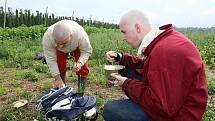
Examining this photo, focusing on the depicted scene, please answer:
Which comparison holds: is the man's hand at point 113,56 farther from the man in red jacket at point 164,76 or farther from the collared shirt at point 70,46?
the collared shirt at point 70,46

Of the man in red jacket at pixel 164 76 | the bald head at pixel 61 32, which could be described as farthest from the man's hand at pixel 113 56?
the bald head at pixel 61 32

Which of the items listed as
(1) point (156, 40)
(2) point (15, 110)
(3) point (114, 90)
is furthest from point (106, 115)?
(3) point (114, 90)

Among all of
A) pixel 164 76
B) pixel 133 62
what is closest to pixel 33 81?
pixel 133 62

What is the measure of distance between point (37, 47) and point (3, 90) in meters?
6.87

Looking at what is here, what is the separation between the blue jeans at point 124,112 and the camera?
Result: 11.4 feet

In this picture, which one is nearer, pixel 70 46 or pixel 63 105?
pixel 63 105

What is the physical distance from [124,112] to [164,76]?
2.50ft

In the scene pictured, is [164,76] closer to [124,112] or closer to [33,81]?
[124,112]

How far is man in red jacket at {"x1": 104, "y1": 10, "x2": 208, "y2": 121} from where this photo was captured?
3.01 m

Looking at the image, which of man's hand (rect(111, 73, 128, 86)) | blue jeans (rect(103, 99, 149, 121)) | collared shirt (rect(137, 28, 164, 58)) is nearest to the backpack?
blue jeans (rect(103, 99, 149, 121))

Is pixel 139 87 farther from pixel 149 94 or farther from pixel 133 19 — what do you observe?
pixel 133 19

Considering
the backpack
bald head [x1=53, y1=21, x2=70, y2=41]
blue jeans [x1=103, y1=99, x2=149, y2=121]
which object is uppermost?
bald head [x1=53, y1=21, x2=70, y2=41]

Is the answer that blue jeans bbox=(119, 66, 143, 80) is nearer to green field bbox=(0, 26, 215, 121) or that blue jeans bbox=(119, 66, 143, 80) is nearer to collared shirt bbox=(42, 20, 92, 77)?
green field bbox=(0, 26, 215, 121)

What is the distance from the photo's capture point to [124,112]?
141 inches
